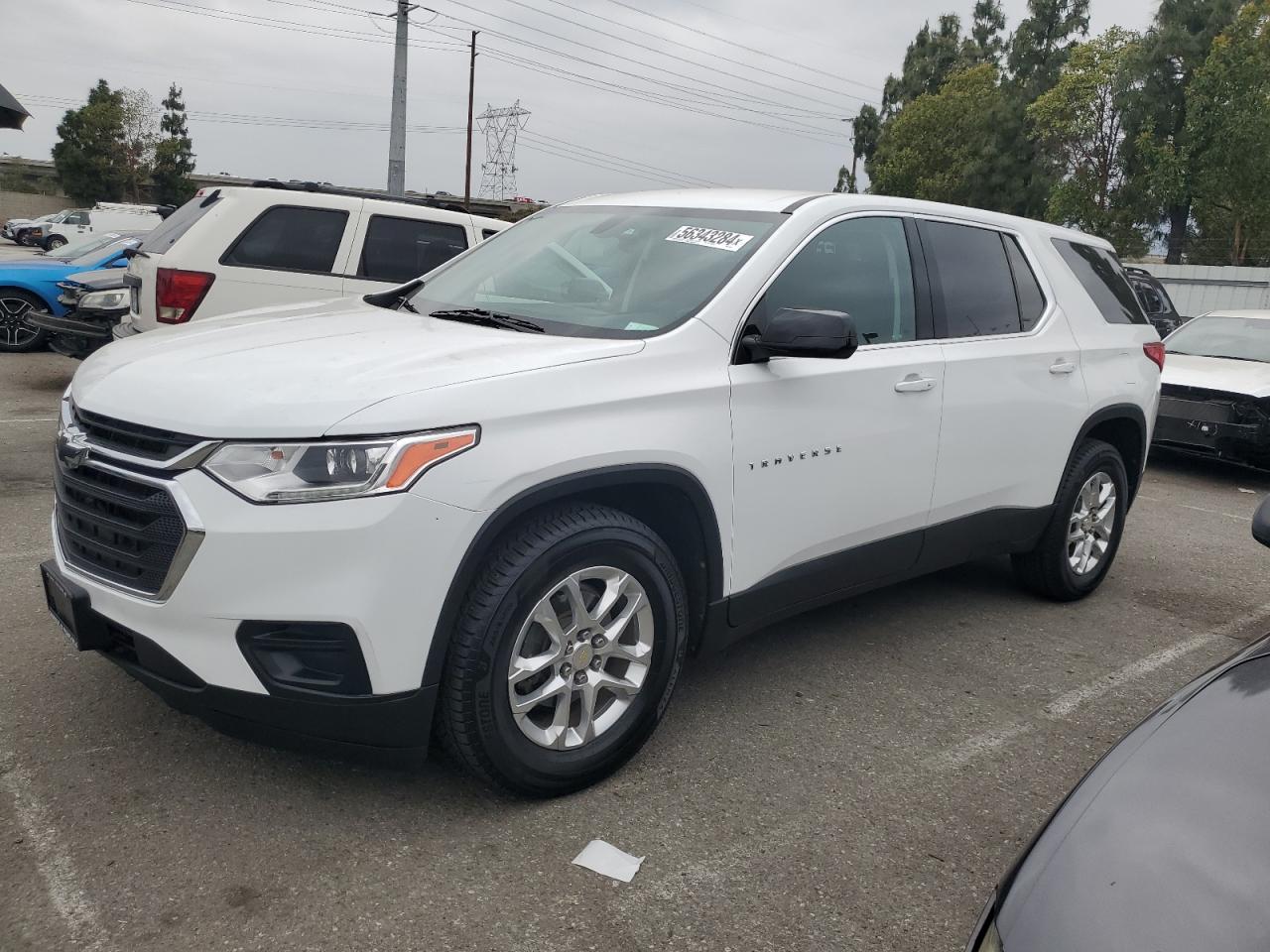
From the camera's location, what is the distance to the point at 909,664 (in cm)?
428

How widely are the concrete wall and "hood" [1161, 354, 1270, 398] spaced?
234ft

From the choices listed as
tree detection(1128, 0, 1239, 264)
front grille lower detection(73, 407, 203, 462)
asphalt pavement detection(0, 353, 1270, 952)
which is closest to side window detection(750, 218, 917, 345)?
asphalt pavement detection(0, 353, 1270, 952)

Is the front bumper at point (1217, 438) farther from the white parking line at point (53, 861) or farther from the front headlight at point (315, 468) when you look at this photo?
the white parking line at point (53, 861)

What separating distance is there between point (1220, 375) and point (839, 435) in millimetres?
7005

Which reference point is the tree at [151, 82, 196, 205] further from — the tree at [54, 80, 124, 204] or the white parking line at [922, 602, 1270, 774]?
the white parking line at [922, 602, 1270, 774]

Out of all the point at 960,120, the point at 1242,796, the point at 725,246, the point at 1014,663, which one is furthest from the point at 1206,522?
the point at 960,120

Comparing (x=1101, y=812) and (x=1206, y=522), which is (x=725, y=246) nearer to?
(x=1101, y=812)

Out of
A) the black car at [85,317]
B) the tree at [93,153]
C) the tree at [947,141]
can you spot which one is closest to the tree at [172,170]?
the tree at [93,153]

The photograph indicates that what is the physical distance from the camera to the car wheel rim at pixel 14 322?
460 inches

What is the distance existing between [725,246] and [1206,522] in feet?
17.7

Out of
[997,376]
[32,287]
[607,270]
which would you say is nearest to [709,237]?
[607,270]

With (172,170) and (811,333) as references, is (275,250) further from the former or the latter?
(172,170)

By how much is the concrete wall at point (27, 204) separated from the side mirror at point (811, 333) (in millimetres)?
74378

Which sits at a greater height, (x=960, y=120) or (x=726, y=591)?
(x=960, y=120)
